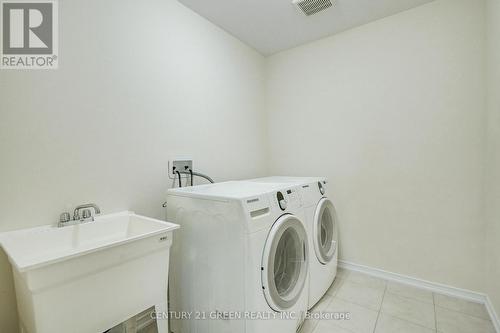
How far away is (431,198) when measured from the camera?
71.2 inches

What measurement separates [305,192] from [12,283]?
1.66 meters

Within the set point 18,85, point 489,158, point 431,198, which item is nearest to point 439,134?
point 489,158

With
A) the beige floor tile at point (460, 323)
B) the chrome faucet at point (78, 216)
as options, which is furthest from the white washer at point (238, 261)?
the beige floor tile at point (460, 323)

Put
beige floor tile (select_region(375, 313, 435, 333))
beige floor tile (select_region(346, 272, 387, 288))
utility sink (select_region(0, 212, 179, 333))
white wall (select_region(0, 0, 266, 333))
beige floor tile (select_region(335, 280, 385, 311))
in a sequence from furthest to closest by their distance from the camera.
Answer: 1. beige floor tile (select_region(346, 272, 387, 288))
2. beige floor tile (select_region(335, 280, 385, 311))
3. beige floor tile (select_region(375, 313, 435, 333))
4. white wall (select_region(0, 0, 266, 333))
5. utility sink (select_region(0, 212, 179, 333))

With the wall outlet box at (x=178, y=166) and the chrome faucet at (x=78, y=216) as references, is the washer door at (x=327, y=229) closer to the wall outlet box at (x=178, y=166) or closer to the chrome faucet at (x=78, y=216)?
the wall outlet box at (x=178, y=166)

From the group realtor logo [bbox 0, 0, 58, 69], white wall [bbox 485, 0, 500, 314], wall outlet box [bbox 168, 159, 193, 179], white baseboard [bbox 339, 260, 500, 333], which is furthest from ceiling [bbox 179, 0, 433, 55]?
white baseboard [bbox 339, 260, 500, 333]

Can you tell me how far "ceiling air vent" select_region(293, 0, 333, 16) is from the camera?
5.73 ft

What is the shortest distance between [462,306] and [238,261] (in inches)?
71.2

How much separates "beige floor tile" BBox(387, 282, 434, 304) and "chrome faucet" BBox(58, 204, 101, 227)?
2.27 meters

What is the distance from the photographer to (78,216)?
117 centimetres

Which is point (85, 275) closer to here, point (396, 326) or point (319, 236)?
point (319, 236)

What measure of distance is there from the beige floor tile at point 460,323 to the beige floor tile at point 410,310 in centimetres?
4

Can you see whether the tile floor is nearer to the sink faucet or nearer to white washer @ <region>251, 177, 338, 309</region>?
white washer @ <region>251, 177, 338, 309</region>

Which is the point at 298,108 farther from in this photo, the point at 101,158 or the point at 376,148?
the point at 101,158
